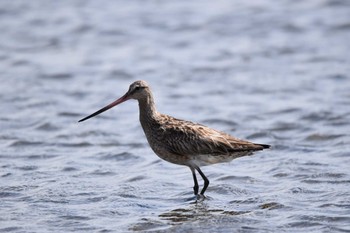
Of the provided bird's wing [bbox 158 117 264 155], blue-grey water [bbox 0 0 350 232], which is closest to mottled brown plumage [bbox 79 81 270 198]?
bird's wing [bbox 158 117 264 155]

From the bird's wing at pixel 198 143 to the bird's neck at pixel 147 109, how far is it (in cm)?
28

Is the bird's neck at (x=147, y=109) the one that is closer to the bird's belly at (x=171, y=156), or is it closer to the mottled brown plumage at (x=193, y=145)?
the mottled brown plumage at (x=193, y=145)

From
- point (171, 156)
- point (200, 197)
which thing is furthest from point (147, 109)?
point (200, 197)

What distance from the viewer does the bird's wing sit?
27.9 ft

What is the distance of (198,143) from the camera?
28.0 ft

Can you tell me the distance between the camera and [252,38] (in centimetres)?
1551

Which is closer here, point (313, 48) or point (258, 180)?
point (258, 180)

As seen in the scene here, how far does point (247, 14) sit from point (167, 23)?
1619 mm

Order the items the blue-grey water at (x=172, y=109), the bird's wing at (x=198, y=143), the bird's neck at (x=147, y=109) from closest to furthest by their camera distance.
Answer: the blue-grey water at (x=172, y=109), the bird's wing at (x=198, y=143), the bird's neck at (x=147, y=109)

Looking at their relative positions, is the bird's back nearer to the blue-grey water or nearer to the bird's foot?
the bird's foot

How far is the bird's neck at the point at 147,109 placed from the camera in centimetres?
884

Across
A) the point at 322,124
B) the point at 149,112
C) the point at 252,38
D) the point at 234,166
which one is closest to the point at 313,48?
the point at 252,38

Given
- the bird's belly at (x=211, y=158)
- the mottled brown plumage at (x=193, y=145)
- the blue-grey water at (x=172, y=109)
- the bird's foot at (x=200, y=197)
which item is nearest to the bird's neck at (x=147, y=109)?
the mottled brown plumage at (x=193, y=145)

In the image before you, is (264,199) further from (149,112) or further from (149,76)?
(149,76)
